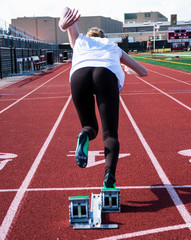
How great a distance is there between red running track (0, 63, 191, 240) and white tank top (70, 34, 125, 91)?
1.32m

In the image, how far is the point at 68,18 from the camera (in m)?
3.09

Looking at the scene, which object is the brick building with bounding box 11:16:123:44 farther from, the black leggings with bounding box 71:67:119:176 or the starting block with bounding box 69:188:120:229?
the starting block with bounding box 69:188:120:229

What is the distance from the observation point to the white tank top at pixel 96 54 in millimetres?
3004

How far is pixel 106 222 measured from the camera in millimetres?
3062

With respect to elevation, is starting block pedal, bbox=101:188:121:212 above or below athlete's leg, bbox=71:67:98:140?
below

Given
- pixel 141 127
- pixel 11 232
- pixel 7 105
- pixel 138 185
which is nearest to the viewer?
pixel 11 232

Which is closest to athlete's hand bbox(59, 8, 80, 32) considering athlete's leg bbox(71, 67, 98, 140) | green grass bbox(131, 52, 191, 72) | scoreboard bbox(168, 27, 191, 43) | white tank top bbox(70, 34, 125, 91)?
white tank top bbox(70, 34, 125, 91)

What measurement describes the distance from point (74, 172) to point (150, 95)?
8556 millimetres

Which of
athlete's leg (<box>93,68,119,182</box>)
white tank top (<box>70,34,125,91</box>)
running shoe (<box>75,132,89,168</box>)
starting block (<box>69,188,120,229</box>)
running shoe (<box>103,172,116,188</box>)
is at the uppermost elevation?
white tank top (<box>70,34,125,91</box>)

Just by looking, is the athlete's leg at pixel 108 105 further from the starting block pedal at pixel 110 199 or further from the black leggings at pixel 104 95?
the starting block pedal at pixel 110 199

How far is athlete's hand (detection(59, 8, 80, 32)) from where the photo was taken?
3081mm

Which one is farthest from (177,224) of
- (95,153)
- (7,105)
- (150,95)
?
(150,95)

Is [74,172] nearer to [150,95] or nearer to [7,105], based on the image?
[7,105]

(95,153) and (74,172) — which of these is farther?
(95,153)
